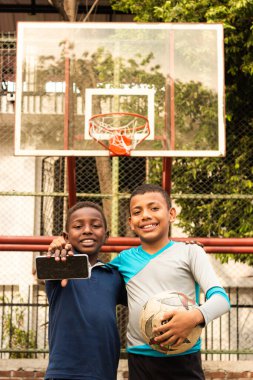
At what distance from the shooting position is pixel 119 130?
571 cm

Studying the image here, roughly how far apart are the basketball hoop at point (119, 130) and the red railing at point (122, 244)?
1.34 meters

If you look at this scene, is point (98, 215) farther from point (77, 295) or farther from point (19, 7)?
point (19, 7)

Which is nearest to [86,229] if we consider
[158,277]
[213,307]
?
[158,277]

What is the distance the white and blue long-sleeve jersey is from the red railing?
1.44 metres

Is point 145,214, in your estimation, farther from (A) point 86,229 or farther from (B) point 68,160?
(B) point 68,160

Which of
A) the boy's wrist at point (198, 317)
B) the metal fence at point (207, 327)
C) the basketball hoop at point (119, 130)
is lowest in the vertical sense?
the metal fence at point (207, 327)

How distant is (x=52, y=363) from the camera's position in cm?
260

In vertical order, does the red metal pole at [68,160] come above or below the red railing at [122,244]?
above

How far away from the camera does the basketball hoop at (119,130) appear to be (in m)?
5.59

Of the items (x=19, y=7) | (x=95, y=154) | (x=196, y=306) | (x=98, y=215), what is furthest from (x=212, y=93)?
(x=19, y=7)

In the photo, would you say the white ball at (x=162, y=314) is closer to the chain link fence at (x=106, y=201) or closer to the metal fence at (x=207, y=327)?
the chain link fence at (x=106, y=201)

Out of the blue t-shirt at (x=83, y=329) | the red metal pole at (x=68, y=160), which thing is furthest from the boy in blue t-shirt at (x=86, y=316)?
the red metal pole at (x=68, y=160)

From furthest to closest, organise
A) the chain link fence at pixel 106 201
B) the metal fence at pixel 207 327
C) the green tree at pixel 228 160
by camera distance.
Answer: the metal fence at pixel 207 327 < the green tree at pixel 228 160 < the chain link fence at pixel 106 201

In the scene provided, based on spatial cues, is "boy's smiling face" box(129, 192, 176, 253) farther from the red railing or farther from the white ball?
the red railing
